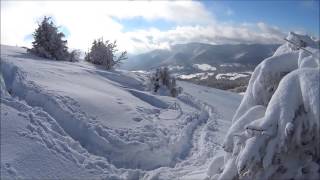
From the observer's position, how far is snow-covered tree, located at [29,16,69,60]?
2269cm

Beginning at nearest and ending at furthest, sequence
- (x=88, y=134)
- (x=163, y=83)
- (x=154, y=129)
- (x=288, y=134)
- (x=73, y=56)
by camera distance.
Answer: (x=288, y=134) → (x=88, y=134) → (x=154, y=129) → (x=163, y=83) → (x=73, y=56)

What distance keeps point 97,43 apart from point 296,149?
2285 centimetres

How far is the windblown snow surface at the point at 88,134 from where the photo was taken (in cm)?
801

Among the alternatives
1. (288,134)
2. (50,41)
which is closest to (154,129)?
(288,134)

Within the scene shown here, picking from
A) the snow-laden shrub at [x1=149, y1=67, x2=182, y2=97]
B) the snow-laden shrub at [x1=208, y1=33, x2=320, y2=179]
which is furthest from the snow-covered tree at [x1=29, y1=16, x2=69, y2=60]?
the snow-laden shrub at [x1=208, y1=33, x2=320, y2=179]

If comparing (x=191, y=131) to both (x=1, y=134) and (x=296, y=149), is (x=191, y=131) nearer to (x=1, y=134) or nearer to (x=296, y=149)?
(x=1, y=134)

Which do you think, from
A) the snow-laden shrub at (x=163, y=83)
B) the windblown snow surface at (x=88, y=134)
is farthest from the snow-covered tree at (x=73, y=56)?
the windblown snow surface at (x=88, y=134)

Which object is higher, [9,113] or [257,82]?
[257,82]

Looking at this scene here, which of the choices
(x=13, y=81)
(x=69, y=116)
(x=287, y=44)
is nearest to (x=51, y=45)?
(x=13, y=81)

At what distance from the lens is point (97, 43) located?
26594 mm

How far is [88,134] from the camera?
9.59 meters

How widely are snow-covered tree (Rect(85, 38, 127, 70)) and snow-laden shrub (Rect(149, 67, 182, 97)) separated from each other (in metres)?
3.78

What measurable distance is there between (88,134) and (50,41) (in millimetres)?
14540

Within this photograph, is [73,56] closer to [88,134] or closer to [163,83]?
[163,83]
